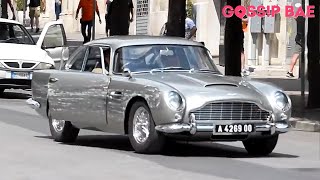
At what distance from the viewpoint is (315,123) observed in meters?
15.3

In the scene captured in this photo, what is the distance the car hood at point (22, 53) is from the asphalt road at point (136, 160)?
6055 millimetres

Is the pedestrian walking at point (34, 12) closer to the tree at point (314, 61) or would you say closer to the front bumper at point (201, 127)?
the tree at point (314, 61)

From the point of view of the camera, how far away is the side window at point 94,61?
12.6m

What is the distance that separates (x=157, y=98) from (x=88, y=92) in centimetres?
163

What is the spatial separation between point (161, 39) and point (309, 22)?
578 cm

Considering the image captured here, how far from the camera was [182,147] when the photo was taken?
12.7 metres

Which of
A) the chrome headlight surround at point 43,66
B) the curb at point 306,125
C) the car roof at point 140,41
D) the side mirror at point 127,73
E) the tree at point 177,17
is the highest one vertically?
the tree at point 177,17

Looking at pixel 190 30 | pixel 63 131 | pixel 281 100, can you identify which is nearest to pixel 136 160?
pixel 281 100

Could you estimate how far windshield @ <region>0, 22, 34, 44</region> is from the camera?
867 inches

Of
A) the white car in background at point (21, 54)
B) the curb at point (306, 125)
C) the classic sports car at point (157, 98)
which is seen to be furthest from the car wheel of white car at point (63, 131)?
the white car in background at point (21, 54)

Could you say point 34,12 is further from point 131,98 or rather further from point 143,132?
point 143,132

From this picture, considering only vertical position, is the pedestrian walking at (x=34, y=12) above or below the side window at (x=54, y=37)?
above

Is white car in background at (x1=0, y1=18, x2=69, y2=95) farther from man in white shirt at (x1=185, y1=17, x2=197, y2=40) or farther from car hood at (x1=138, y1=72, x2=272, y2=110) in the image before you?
car hood at (x1=138, y1=72, x2=272, y2=110)

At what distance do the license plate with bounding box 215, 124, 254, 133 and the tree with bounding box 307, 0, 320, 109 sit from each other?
6391 mm
